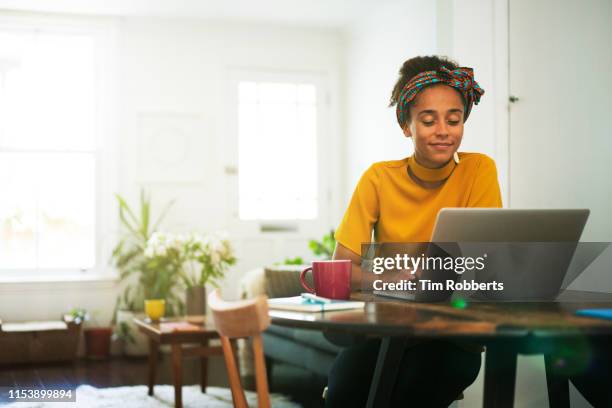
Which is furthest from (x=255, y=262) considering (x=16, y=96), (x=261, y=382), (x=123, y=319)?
(x=261, y=382)

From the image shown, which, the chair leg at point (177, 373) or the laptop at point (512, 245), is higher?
the laptop at point (512, 245)

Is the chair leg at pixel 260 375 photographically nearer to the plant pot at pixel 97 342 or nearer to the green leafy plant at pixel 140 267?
the green leafy plant at pixel 140 267

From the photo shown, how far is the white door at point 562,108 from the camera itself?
281cm

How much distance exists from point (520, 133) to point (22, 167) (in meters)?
4.31

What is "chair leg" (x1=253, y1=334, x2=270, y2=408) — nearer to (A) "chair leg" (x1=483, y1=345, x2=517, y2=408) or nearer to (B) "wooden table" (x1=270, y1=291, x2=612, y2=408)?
Answer: (B) "wooden table" (x1=270, y1=291, x2=612, y2=408)

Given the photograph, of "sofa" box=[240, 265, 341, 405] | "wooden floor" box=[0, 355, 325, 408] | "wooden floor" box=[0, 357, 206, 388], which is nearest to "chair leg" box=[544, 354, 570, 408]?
"sofa" box=[240, 265, 341, 405]

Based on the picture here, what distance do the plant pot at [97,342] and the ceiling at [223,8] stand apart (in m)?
2.64

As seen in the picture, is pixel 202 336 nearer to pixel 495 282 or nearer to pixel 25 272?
pixel 495 282

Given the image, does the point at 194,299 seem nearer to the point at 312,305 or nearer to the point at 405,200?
the point at 405,200

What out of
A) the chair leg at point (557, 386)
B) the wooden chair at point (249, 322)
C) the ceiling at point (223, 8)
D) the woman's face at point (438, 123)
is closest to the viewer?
the wooden chair at point (249, 322)

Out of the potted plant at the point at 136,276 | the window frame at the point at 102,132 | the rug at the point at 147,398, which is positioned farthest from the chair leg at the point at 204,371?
the window frame at the point at 102,132

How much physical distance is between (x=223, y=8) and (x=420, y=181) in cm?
439

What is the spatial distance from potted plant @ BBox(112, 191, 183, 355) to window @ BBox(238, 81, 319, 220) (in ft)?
2.65

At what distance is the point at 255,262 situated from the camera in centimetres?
629
